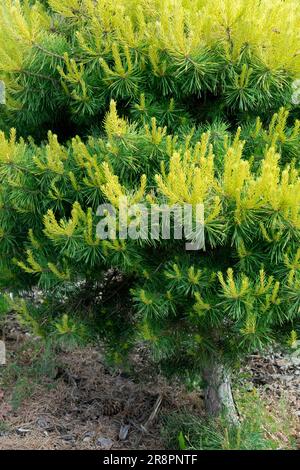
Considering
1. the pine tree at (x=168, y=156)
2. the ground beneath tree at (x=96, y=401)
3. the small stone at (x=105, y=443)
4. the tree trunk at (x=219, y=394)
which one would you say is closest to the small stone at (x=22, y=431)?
the ground beneath tree at (x=96, y=401)

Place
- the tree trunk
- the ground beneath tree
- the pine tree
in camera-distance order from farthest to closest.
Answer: the ground beneath tree
the tree trunk
the pine tree

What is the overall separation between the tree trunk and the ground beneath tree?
0.83 feet

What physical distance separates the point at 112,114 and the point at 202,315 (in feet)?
3.14

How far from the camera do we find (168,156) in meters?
2.61

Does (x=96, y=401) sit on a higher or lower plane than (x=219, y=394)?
lower

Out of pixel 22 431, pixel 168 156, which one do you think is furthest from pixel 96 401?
pixel 168 156

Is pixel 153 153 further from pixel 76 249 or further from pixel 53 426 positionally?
pixel 53 426

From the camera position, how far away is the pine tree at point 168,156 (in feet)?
8.01

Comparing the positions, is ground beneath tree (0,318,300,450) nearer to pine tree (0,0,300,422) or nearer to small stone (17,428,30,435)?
small stone (17,428,30,435)

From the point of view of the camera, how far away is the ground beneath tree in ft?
11.9

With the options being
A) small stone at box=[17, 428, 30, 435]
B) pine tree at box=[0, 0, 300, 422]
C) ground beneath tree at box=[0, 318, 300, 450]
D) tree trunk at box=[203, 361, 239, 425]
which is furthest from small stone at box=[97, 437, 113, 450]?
pine tree at box=[0, 0, 300, 422]

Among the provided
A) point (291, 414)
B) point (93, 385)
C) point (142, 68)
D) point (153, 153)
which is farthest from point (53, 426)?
point (142, 68)

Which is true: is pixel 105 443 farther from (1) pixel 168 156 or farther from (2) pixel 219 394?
(1) pixel 168 156

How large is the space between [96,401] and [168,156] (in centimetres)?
202
